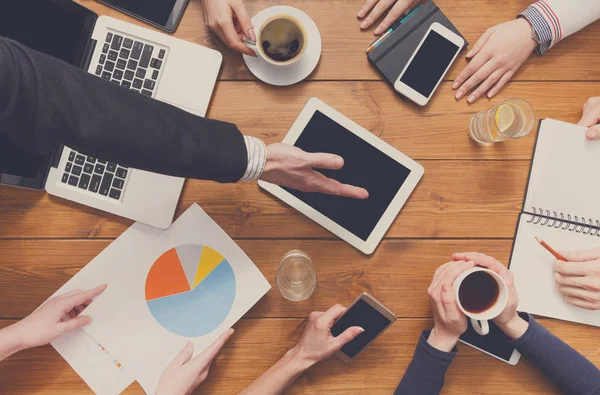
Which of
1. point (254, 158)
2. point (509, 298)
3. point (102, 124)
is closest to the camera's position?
point (102, 124)

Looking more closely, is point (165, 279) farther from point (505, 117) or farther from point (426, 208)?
point (505, 117)

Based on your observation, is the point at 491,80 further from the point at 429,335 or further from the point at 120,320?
the point at 120,320

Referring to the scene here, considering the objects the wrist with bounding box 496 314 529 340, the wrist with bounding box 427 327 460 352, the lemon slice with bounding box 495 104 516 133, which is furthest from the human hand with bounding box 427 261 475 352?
the lemon slice with bounding box 495 104 516 133

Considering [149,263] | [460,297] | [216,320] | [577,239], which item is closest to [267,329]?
[216,320]

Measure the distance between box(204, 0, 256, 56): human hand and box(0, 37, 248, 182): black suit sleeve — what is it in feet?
0.84

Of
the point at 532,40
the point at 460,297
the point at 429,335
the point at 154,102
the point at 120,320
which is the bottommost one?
the point at 120,320

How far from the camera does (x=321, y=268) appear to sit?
97 centimetres

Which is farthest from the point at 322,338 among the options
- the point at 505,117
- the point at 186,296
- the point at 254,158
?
the point at 505,117

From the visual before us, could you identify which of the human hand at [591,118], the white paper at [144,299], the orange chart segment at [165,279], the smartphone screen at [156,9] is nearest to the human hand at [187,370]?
the white paper at [144,299]

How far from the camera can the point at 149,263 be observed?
95 cm

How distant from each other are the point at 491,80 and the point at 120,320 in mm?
993

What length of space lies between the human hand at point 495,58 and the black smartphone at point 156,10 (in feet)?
2.13

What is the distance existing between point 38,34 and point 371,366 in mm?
995

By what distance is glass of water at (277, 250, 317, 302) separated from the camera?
3.14ft
